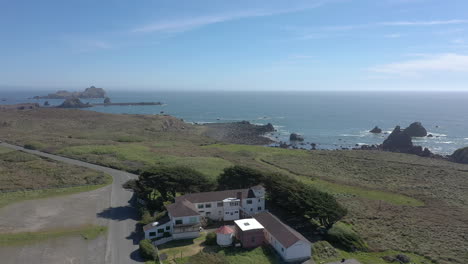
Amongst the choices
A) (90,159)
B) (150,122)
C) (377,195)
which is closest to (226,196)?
(377,195)

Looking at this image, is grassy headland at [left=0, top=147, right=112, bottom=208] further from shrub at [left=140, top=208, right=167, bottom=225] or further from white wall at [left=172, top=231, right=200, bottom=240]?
white wall at [left=172, top=231, right=200, bottom=240]

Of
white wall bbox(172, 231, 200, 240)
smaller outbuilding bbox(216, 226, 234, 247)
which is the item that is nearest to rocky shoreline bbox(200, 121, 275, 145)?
white wall bbox(172, 231, 200, 240)

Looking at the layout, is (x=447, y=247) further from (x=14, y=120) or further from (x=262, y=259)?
(x=14, y=120)

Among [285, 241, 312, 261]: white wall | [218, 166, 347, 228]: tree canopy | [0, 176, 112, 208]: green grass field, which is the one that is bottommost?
[0, 176, 112, 208]: green grass field

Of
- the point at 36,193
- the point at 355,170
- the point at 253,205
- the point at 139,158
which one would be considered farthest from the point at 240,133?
the point at 253,205

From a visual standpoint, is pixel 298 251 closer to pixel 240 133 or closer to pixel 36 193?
pixel 36 193

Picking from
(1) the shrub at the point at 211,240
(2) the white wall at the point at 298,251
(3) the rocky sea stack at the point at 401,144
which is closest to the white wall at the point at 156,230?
(1) the shrub at the point at 211,240

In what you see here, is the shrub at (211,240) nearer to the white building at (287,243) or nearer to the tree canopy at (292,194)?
the white building at (287,243)

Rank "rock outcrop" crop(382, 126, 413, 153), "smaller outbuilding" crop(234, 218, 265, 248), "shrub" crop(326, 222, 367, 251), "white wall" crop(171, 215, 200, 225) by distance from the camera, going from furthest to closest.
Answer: "rock outcrop" crop(382, 126, 413, 153)
"white wall" crop(171, 215, 200, 225)
"shrub" crop(326, 222, 367, 251)
"smaller outbuilding" crop(234, 218, 265, 248)
